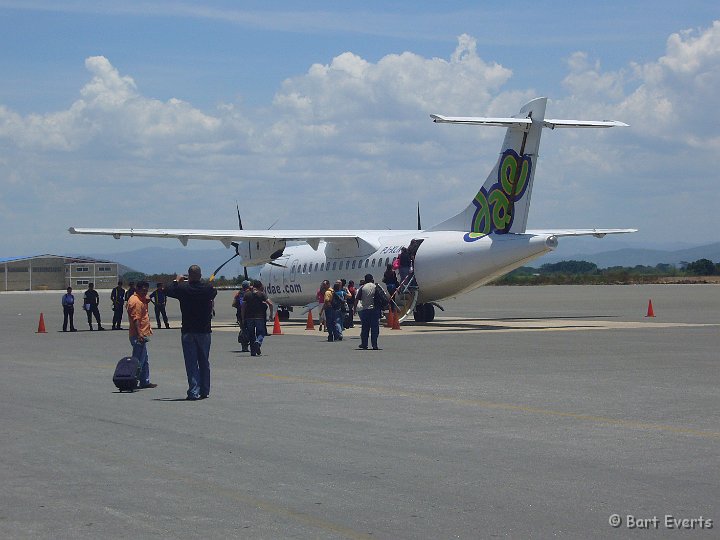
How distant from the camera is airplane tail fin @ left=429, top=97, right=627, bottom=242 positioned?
33562 mm

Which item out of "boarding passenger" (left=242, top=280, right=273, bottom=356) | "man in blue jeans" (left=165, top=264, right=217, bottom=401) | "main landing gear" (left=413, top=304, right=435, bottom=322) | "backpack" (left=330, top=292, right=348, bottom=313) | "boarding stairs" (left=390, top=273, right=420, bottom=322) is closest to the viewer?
"man in blue jeans" (left=165, top=264, right=217, bottom=401)

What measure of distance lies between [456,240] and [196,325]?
19893 millimetres

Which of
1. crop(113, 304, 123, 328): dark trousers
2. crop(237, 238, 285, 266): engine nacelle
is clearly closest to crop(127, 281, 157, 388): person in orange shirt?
crop(113, 304, 123, 328): dark trousers

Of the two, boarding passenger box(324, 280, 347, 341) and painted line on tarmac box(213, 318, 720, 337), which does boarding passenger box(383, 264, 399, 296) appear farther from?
boarding passenger box(324, 280, 347, 341)

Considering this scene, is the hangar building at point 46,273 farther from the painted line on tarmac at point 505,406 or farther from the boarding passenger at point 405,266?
the painted line on tarmac at point 505,406

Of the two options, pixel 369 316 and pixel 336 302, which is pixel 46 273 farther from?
pixel 369 316

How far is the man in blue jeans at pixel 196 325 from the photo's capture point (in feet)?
51.9

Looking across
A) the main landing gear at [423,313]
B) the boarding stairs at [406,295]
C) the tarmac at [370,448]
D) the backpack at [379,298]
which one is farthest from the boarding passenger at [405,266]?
the tarmac at [370,448]

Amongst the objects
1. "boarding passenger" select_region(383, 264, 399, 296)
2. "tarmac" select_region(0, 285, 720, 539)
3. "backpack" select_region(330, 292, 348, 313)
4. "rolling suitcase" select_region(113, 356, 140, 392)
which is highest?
"boarding passenger" select_region(383, 264, 399, 296)

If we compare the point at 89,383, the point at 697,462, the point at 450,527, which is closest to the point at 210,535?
the point at 450,527

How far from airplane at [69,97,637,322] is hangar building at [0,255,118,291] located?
88.6m

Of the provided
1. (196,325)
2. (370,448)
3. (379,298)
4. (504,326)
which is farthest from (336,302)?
(370,448)

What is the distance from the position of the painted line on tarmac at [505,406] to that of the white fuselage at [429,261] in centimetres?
1510

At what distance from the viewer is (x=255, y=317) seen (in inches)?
938
